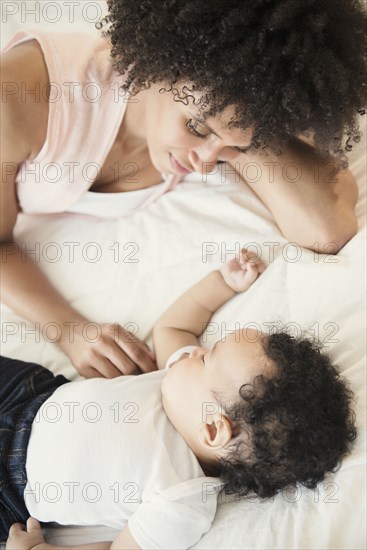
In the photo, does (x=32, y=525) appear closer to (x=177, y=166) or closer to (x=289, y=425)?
(x=289, y=425)

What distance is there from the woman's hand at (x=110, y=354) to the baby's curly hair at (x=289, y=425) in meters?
0.25

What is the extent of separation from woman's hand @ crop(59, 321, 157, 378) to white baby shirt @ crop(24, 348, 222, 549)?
9cm

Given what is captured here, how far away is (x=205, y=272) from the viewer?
3.75ft

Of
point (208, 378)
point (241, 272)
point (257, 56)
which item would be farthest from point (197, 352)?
point (257, 56)

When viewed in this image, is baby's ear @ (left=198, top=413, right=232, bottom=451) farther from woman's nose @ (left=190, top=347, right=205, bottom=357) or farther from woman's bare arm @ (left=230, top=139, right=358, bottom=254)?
woman's bare arm @ (left=230, top=139, right=358, bottom=254)

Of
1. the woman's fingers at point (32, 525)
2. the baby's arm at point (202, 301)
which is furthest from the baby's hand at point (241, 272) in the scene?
the woman's fingers at point (32, 525)

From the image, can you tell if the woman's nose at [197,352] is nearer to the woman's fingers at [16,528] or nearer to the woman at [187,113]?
the woman at [187,113]

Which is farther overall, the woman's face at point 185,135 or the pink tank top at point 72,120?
the pink tank top at point 72,120

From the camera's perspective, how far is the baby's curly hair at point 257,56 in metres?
0.77

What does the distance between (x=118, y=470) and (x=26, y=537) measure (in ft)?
0.58

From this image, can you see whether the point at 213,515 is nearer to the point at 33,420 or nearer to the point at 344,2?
the point at 33,420

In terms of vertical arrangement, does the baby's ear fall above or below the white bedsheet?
below

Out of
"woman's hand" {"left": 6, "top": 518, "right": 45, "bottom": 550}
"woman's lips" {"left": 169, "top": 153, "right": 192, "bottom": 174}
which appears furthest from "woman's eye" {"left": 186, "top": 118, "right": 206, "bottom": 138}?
"woman's hand" {"left": 6, "top": 518, "right": 45, "bottom": 550}

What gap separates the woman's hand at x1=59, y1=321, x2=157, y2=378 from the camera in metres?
1.07
